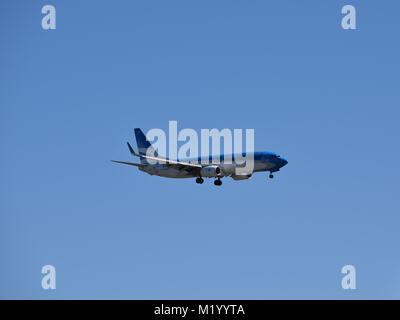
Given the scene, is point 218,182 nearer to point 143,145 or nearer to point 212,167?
point 212,167

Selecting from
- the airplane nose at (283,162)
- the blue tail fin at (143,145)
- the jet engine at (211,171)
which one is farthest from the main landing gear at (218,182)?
the blue tail fin at (143,145)

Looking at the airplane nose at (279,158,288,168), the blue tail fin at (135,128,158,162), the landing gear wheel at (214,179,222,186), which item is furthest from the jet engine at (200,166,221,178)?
the blue tail fin at (135,128,158,162)

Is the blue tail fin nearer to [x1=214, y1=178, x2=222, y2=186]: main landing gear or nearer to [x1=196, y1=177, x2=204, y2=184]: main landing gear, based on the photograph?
[x1=196, y1=177, x2=204, y2=184]: main landing gear

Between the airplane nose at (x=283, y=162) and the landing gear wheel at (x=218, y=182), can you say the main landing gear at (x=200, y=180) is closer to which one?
the landing gear wheel at (x=218, y=182)

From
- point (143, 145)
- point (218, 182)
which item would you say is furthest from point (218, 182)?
point (143, 145)

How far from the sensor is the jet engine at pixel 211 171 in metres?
96.1

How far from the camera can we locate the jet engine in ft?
315

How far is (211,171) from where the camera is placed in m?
96.1
